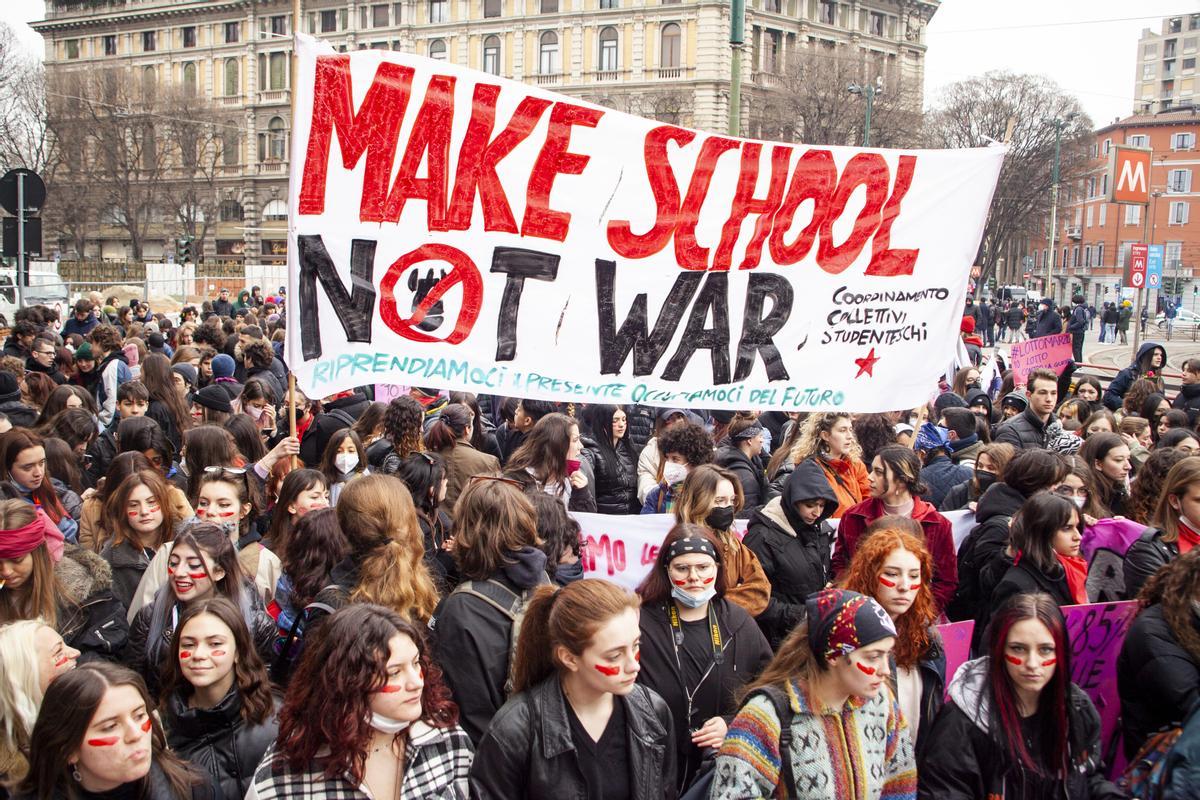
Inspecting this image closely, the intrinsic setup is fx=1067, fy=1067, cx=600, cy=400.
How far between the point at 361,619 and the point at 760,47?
58999 mm

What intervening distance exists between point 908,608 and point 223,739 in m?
2.20

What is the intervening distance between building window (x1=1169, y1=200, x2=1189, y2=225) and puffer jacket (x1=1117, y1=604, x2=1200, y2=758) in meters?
80.8

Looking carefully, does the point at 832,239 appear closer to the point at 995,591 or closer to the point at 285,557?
A: the point at 995,591

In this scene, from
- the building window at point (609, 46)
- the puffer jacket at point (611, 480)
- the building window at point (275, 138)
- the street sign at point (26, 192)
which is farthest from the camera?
the building window at point (275, 138)

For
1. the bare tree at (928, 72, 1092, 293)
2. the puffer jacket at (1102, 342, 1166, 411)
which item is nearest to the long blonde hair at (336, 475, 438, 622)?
the puffer jacket at (1102, 342, 1166, 411)

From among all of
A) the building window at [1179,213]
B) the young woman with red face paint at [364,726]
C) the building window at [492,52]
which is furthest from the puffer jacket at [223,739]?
the building window at [1179,213]

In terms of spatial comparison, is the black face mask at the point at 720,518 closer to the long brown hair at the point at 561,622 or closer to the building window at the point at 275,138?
the long brown hair at the point at 561,622

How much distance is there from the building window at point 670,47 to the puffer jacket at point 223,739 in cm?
5812

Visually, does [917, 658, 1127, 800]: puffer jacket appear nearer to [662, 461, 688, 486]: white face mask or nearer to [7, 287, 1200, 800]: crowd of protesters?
[7, 287, 1200, 800]: crowd of protesters

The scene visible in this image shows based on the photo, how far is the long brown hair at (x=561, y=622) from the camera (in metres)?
2.80

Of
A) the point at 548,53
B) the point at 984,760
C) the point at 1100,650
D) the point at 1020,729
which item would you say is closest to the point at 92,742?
the point at 984,760

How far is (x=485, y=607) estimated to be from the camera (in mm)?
3375

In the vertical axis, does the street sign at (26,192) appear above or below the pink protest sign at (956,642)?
above

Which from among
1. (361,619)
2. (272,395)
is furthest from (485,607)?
(272,395)
